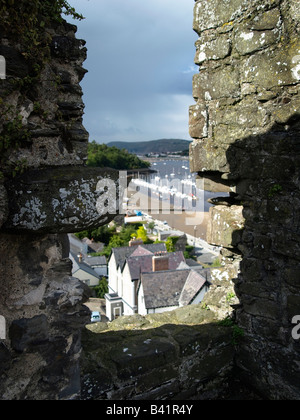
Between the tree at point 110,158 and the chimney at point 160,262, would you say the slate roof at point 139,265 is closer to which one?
the chimney at point 160,262

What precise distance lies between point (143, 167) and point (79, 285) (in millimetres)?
95261

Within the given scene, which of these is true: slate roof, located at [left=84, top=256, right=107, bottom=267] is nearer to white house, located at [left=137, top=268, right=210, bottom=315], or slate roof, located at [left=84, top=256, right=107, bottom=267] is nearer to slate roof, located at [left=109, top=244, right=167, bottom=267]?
slate roof, located at [left=109, top=244, right=167, bottom=267]

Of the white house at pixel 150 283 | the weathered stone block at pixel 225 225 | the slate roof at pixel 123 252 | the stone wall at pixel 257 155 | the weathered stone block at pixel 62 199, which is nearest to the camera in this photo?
the weathered stone block at pixel 62 199

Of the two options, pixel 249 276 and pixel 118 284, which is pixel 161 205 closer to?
pixel 118 284

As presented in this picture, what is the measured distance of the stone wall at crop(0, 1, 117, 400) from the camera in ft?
6.15

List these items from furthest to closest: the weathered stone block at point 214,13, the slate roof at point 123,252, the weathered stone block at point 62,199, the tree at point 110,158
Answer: the tree at point 110,158 → the slate roof at point 123,252 → the weathered stone block at point 214,13 → the weathered stone block at point 62,199

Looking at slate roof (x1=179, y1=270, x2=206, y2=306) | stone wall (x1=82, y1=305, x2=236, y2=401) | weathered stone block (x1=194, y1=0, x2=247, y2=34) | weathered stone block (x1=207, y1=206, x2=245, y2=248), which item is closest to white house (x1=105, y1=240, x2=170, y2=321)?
slate roof (x1=179, y1=270, x2=206, y2=306)

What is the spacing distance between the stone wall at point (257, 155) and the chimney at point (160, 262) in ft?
56.2

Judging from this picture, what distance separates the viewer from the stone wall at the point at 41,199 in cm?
188

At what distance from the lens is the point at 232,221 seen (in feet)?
12.3

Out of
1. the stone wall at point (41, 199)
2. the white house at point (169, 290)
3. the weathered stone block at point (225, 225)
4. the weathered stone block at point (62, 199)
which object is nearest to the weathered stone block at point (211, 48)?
the weathered stone block at point (225, 225)

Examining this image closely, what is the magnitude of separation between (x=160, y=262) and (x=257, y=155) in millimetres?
18093

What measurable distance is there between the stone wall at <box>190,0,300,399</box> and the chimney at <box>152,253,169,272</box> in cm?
1714
